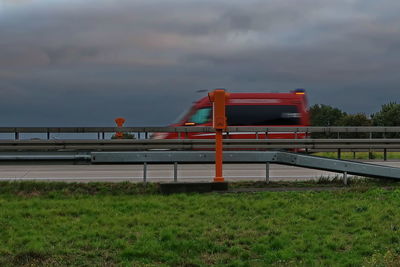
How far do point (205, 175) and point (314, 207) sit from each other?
585 cm

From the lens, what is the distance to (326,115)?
Answer: 134 m

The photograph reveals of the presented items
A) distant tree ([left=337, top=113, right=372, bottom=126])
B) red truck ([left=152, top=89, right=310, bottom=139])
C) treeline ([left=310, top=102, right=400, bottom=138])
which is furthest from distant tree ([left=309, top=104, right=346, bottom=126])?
red truck ([left=152, top=89, right=310, bottom=139])

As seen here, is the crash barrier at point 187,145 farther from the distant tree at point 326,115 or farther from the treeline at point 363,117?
the distant tree at point 326,115

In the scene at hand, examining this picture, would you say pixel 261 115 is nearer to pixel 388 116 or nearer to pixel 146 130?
pixel 146 130

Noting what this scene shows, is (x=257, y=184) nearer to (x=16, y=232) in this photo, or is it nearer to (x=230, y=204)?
(x=230, y=204)

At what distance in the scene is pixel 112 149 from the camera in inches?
734

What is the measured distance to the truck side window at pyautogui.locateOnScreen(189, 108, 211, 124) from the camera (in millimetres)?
22797

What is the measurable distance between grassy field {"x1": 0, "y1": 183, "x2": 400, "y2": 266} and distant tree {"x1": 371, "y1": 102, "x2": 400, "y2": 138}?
10075 cm

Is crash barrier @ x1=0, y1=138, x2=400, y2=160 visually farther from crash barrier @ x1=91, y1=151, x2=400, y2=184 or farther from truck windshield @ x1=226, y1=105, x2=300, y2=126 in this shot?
crash barrier @ x1=91, y1=151, x2=400, y2=184

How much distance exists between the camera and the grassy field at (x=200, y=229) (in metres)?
5.18

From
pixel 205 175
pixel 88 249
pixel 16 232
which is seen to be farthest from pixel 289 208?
pixel 205 175

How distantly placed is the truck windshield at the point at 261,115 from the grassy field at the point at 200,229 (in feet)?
48.0

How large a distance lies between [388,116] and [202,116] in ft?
302

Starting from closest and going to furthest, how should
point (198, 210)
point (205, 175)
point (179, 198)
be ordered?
point (198, 210)
point (179, 198)
point (205, 175)
